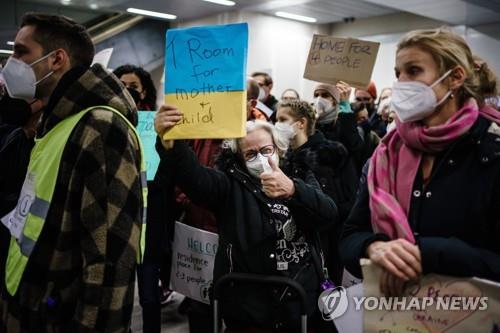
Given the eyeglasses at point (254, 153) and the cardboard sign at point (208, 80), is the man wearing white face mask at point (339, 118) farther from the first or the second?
the cardboard sign at point (208, 80)

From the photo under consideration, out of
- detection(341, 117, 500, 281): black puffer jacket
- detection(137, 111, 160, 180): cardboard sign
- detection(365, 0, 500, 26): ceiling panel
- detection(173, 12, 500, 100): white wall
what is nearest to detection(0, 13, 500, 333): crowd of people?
detection(341, 117, 500, 281): black puffer jacket

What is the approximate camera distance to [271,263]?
6.28 ft

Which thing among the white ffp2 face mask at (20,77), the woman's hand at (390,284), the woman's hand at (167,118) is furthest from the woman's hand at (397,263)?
the white ffp2 face mask at (20,77)

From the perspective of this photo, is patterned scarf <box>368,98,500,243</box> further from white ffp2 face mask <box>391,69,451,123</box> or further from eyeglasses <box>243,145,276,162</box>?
eyeglasses <box>243,145,276,162</box>

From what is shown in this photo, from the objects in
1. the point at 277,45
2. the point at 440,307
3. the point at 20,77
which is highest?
the point at 277,45

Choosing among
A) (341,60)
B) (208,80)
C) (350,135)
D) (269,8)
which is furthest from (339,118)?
(269,8)

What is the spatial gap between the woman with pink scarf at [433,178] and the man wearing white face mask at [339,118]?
5.67 ft

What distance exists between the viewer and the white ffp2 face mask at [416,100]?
138 cm

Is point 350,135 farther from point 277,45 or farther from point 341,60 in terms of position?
point 277,45

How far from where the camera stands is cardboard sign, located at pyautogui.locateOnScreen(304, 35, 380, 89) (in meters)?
3.06

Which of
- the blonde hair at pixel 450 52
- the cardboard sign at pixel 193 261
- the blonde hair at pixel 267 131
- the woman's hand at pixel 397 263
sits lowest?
the cardboard sign at pixel 193 261

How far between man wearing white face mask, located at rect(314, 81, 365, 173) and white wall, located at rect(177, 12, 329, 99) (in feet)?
21.9

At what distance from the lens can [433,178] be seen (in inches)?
52.4

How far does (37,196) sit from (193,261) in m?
1.29
